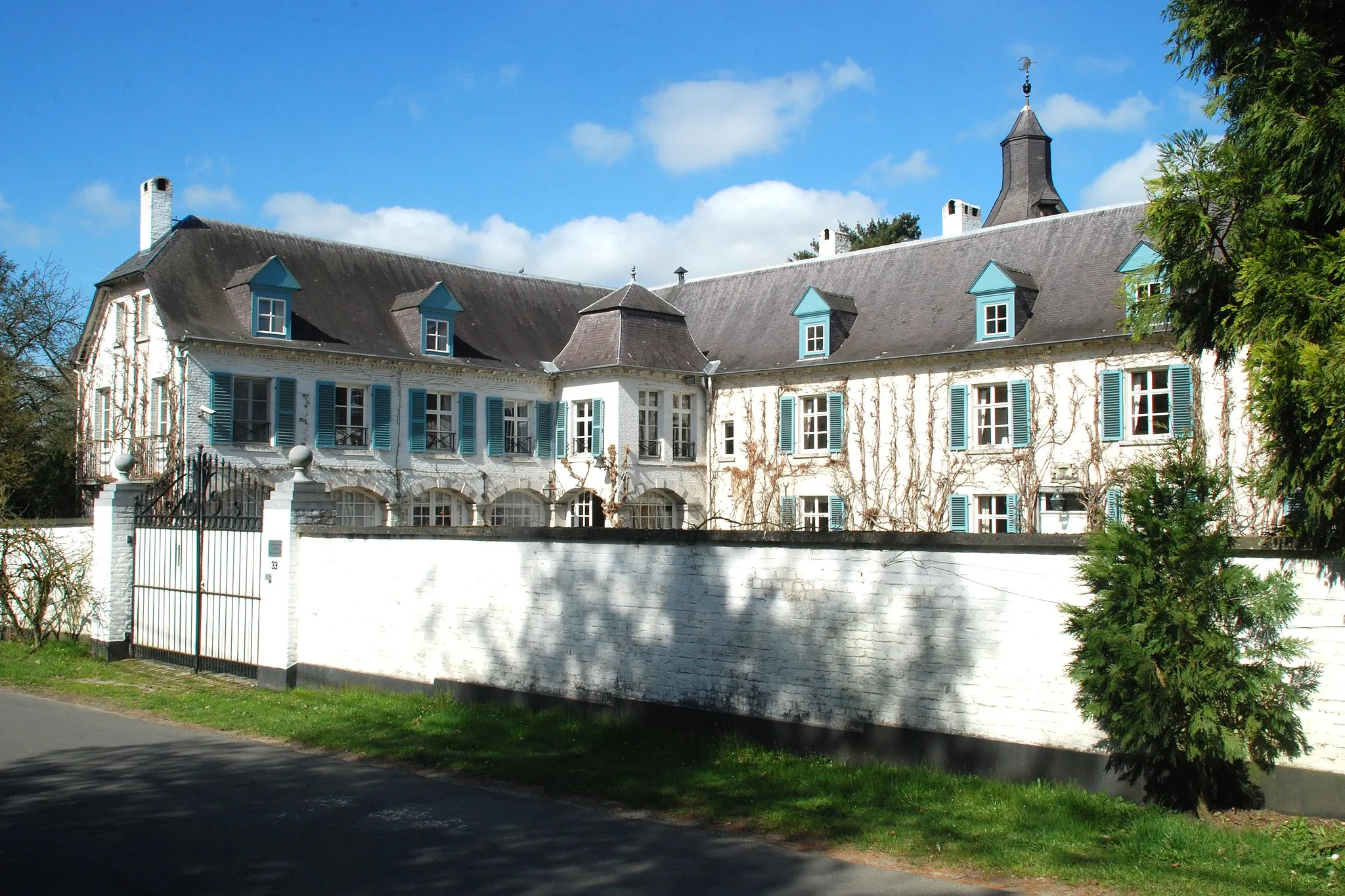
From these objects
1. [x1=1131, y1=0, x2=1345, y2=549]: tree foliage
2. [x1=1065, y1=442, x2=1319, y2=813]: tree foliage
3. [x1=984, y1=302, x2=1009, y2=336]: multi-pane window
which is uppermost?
[x1=984, y1=302, x2=1009, y2=336]: multi-pane window

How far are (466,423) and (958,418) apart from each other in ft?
41.9

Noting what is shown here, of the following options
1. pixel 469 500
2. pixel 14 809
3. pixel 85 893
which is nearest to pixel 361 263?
pixel 469 500

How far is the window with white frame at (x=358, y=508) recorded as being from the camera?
2903 centimetres

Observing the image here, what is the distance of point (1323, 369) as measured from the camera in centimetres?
698

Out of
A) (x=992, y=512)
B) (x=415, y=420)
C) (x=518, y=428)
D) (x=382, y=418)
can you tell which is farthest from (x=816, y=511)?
(x=382, y=418)

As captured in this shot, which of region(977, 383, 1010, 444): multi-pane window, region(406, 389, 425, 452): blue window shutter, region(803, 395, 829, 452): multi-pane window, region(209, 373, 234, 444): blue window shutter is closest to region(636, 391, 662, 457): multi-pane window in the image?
region(803, 395, 829, 452): multi-pane window

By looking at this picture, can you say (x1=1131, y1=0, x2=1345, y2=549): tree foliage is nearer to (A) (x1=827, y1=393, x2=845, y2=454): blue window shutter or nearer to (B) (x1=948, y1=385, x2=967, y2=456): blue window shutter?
(B) (x1=948, y1=385, x2=967, y2=456): blue window shutter

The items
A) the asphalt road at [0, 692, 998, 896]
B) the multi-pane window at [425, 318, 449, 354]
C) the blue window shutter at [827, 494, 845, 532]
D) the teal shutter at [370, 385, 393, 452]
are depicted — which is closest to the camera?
the asphalt road at [0, 692, 998, 896]

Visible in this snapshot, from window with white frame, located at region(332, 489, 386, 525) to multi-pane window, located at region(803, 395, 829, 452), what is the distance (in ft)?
36.7

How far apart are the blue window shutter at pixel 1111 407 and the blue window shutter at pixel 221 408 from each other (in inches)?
774

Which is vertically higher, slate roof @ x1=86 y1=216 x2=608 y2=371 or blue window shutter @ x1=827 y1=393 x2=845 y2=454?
slate roof @ x1=86 y1=216 x2=608 y2=371

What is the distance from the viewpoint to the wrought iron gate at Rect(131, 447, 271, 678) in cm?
1495

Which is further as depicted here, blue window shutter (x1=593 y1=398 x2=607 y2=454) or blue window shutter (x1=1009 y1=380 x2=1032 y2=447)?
blue window shutter (x1=593 y1=398 x2=607 y2=454)

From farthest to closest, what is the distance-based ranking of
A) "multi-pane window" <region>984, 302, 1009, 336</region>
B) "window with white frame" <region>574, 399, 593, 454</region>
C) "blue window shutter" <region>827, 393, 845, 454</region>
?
"window with white frame" <region>574, 399, 593, 454</region> → "blue window shutter" <region>827, 393, 845, 454</region> → "multi-pane window" <region>984, 302, 1009, 336</region>
